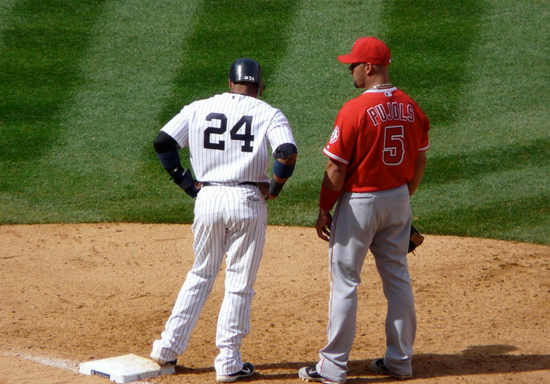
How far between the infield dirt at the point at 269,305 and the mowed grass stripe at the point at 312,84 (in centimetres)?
73

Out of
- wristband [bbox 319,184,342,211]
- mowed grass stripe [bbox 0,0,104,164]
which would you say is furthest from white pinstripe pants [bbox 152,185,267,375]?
mowed grass stripe [bbox 0,0,104,164]

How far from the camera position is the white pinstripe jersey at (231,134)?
13.0 feet

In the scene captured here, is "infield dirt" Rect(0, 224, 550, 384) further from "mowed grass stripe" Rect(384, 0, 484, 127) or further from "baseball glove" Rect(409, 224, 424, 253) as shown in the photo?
"mowed grass stripe" Rect(384, 0, 484, 127)

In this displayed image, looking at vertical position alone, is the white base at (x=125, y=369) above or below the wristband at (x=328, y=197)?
below

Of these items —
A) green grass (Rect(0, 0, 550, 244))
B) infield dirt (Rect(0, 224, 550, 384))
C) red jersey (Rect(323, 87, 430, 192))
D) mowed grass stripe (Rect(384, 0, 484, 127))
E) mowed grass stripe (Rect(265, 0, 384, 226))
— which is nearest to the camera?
red jersey (Rect(323, 87, 430, 192))

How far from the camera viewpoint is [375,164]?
12.8 feet

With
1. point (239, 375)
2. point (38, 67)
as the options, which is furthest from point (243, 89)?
point (38, 67)

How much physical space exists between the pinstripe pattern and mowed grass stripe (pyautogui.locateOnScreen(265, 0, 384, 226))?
3288 mm

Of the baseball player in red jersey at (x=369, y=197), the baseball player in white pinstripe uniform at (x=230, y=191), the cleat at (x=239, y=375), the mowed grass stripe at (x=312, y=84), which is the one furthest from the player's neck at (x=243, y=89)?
the mowed grass stripe at (x=312, y=84)

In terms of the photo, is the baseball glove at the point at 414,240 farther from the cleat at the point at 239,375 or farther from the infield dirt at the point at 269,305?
the cleat at the point at 239,375

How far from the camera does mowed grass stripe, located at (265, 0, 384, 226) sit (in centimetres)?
790

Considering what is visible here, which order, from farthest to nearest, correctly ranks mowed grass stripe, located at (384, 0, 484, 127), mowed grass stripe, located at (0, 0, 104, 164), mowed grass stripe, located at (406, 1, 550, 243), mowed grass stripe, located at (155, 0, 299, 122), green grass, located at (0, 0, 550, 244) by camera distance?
1. mowed grass stripe, located at (155, 0, 299, 122)
2. mowed grass stripe, located at (384, 0, 484, 127)
3. mowed grass stripe, located at (0, 0, 104, 164)
4. green grass, located at (0, 0, 550, 244)
5. mowed grass stripe, located at (406, 1, 550, 243)

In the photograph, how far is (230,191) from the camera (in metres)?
4.00

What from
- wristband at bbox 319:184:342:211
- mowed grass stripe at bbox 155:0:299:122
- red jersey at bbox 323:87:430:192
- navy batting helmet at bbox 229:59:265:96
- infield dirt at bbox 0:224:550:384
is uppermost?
mowed grass stripe at bbox 155:0:299:122
